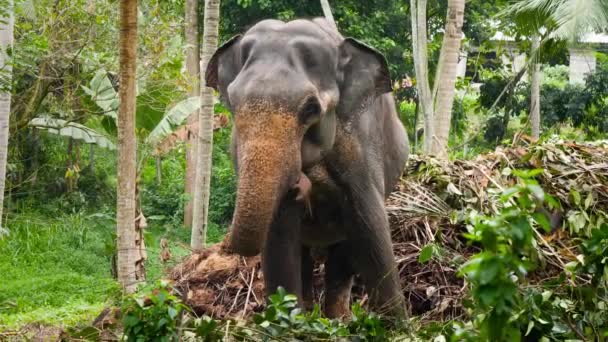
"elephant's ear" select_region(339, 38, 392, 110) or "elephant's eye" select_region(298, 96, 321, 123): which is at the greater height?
"elephant's ear" select_region(339, 38, 392, 110)

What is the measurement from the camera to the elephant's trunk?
4750mm

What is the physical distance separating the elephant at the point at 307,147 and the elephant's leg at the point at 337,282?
0.10 meters

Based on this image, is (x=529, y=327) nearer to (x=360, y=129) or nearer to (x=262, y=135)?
(x=262, y=135)

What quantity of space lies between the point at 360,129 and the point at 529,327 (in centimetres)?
217

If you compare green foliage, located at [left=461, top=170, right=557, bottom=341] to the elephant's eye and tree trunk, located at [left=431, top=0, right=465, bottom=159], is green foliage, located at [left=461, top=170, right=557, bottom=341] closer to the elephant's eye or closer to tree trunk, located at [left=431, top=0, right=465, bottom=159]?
the elephant's eye

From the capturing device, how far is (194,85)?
17547mm

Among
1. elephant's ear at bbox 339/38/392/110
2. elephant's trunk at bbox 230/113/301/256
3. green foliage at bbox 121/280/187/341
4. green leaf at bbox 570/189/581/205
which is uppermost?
elephant's ear at bbox 339/38/392/110

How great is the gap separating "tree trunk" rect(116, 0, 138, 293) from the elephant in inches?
78.4

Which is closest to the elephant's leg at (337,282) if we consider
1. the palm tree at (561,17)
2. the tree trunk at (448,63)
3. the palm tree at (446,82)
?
the palm tree at (561,17)

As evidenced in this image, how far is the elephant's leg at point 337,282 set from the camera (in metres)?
6.88

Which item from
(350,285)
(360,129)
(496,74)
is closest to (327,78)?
(360,129)

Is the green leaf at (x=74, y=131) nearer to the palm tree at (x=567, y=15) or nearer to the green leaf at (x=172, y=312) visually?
the palm tree at (x=567, y=15)

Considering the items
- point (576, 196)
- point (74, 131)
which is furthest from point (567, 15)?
point (576, 196)

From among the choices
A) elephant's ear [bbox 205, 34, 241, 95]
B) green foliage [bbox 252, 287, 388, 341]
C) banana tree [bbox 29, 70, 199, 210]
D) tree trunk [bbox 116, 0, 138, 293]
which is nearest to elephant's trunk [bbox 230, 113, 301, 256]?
green foliage [bbox 252, 287, 388, 341]
